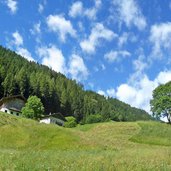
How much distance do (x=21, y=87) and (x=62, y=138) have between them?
110044 mm

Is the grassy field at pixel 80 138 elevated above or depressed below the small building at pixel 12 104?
below

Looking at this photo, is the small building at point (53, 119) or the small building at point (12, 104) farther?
the small building at point (53, 119)

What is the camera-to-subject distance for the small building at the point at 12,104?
146 metres

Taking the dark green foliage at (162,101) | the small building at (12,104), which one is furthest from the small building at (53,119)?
the dark green foliage at (162,101)

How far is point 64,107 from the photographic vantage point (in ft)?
654

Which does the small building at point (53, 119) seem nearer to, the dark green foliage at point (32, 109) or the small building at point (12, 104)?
the small building at point (12, 104)

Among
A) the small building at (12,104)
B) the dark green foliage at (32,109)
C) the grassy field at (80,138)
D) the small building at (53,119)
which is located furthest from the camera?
the small building at (53,119)

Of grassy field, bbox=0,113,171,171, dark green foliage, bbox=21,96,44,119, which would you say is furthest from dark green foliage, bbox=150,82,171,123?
dark green foliage, bbox=21,96,44,119

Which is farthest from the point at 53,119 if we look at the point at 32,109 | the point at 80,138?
the point at 80,138

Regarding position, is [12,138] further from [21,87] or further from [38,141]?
[21,87]

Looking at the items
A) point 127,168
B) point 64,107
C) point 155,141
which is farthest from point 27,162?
point 64,107

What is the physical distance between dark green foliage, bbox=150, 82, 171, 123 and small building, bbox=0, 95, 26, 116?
170ft

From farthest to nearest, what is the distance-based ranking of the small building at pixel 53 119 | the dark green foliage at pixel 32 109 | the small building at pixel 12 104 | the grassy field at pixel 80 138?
the small building at pixel 53 119
the small building at pixel 12 104
the dark green foliage at pixel 32 109
the grassy field at pixel 80 138

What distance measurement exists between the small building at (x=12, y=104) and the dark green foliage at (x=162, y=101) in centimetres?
5177
